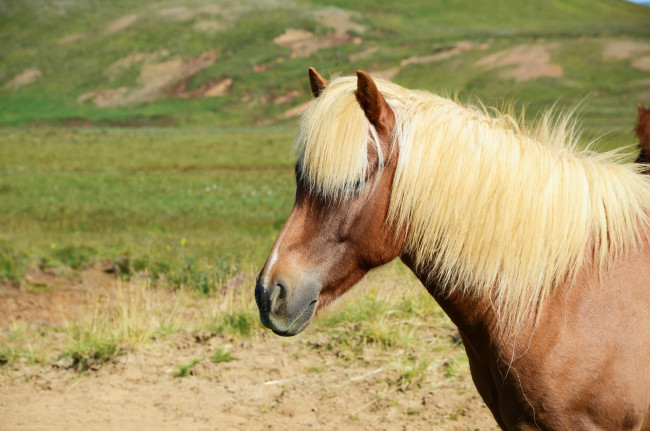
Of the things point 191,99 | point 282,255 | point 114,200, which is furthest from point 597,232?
point 191,99

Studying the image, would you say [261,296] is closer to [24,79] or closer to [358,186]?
[358,186]

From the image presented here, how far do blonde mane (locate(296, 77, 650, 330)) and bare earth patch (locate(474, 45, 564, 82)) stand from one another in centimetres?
6714

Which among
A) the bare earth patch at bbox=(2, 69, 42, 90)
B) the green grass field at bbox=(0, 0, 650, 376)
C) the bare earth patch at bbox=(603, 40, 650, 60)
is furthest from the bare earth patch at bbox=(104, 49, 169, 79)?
the bare earth patch at bbox=(603, 40, 650, 60)

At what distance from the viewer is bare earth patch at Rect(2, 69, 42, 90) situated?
281 feet

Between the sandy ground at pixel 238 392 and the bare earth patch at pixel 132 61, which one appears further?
the bare earth patch at pixel 132 61

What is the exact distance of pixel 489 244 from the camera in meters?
2.71

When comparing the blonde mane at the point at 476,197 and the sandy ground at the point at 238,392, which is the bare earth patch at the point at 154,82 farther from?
the blonde mane at the point at 476,197

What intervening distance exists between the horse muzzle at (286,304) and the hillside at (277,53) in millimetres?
48985

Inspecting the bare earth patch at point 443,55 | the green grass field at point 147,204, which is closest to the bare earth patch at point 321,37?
the bare earth patch at point 443,55

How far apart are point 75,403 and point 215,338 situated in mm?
1477

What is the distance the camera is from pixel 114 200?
18.6 meters

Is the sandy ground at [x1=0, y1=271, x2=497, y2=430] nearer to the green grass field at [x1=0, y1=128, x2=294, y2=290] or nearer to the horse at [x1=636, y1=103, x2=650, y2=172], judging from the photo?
the horse at [x1=636, y1=103, x2=650, y2=172]

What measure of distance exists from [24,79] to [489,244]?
95.5m

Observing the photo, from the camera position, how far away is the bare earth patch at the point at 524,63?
67188 mm
